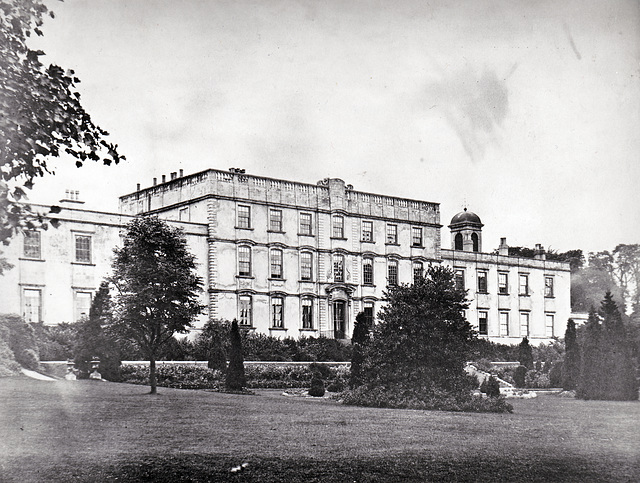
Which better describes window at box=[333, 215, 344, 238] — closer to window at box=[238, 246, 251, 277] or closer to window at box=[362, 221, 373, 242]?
window at box=[362, 221, 373, 242]

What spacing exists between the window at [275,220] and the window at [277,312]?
3.92 metres

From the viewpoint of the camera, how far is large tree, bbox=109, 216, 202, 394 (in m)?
24.1

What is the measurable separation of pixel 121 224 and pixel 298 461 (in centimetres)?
2795

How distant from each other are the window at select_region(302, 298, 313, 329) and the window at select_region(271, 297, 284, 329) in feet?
4.90

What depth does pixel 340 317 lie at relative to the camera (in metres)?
47.7

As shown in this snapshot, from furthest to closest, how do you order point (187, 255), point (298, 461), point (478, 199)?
point (478, 199)
point (187, 255)
point (298, 461)

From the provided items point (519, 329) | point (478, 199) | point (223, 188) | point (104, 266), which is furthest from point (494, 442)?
point (519, 329)

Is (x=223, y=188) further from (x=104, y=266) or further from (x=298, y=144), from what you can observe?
(x=298, y=144)

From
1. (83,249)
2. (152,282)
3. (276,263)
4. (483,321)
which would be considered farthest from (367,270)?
(152,282)

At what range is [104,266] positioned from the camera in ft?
126

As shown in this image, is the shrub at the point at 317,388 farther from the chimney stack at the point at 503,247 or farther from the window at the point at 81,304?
the chimney stack at the point at 503,247

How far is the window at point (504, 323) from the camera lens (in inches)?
2330

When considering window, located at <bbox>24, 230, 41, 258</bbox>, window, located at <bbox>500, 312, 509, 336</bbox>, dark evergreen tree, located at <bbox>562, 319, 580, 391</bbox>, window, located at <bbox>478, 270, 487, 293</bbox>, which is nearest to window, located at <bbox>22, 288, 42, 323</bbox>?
window, located at <bbox>24, 230, 41, 258</bbox>

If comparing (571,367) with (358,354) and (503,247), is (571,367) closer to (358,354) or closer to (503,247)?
(358,354)
